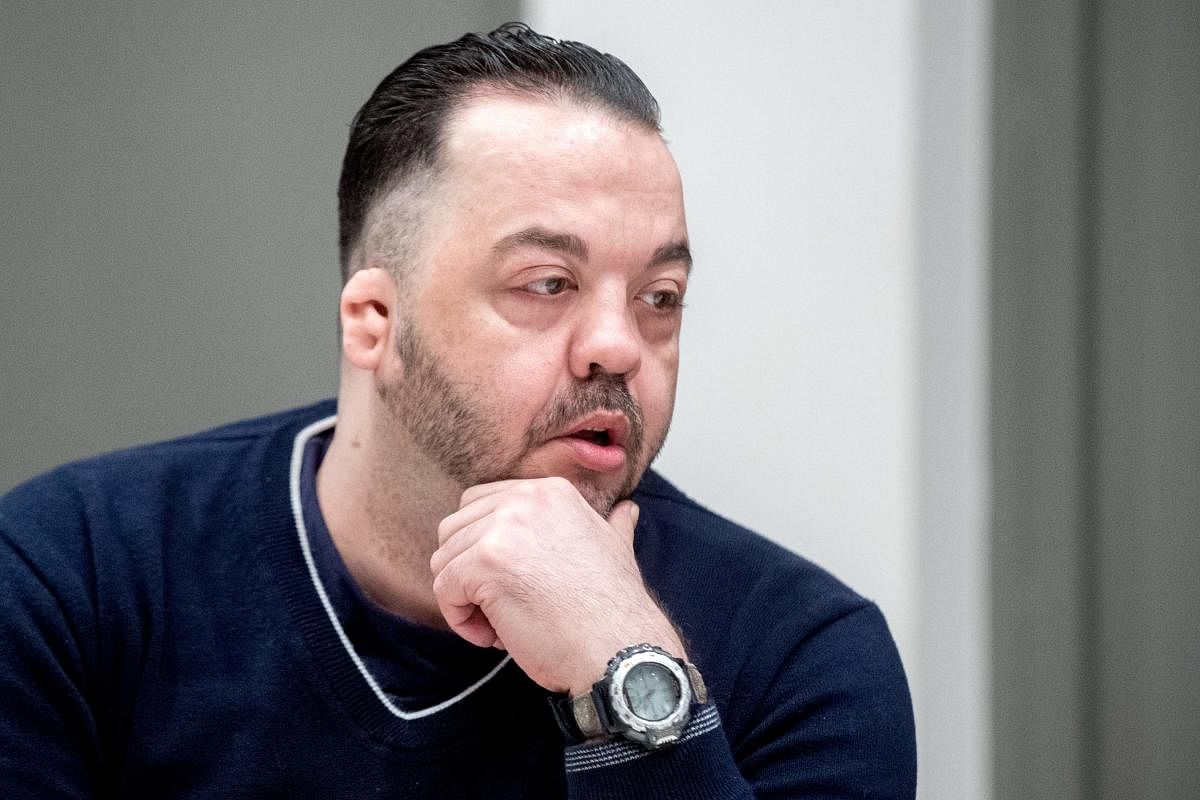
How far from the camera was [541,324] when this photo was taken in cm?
131

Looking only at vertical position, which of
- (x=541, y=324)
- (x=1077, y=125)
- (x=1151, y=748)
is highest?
(x=1077, y=125)

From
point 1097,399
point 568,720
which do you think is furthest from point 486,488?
point 1097,399

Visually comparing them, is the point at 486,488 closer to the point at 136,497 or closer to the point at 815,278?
the point at 136,497

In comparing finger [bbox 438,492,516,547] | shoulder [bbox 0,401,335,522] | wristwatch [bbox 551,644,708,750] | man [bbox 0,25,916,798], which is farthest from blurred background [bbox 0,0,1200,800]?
wristwatch [bbox 551,644,708,750]

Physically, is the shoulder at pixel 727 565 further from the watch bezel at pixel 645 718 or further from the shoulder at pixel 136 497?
the shoulder at pixel 136 497

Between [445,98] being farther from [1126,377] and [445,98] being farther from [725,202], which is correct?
[1126,377]

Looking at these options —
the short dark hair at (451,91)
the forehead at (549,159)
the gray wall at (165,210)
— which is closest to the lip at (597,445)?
the forehead at (549,159)

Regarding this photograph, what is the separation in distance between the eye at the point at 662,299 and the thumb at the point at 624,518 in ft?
0.73

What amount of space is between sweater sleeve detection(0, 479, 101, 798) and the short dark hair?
18.4 inches

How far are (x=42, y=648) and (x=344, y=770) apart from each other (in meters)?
0.33

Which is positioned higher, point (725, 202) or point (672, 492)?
point (725, 202)

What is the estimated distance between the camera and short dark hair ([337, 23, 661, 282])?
140 cm

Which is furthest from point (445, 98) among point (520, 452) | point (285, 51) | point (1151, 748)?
point (1151, 748)

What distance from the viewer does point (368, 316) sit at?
1.40 meters
